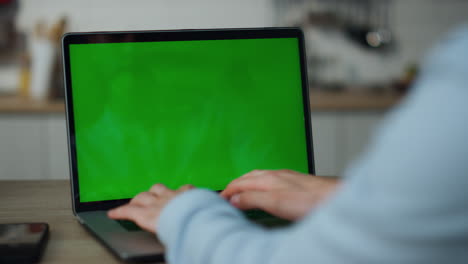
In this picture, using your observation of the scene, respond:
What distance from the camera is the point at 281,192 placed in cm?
71

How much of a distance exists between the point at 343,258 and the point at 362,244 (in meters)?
0.02

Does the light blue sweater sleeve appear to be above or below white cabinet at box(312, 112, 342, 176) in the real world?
above

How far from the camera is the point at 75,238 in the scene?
2.45ft

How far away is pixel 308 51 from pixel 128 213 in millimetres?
2487

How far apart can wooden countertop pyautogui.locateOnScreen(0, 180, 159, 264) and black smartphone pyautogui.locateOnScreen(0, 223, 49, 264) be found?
0.05 ft

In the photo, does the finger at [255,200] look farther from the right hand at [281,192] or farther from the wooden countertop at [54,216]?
the wooden countertop at [54,216]

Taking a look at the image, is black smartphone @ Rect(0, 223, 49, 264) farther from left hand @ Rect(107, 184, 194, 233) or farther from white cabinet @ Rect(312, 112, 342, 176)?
white cabinet @ Rect(312, 112, 342, 176)

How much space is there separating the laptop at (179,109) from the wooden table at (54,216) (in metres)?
0.04

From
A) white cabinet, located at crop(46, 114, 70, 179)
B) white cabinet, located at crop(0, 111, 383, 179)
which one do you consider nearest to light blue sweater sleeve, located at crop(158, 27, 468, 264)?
white cabinet, located at crop(0, 111, 383, 179)

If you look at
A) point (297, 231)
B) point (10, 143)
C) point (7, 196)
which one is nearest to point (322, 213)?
point (297, 231)

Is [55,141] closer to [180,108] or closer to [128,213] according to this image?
[180,108]

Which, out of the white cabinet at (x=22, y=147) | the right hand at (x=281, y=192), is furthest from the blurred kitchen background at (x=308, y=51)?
the right hand at (x=281, y=192)

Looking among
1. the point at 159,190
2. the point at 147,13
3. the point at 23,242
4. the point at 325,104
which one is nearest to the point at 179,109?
the point at 159,190

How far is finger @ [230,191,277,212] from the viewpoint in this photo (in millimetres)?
701
